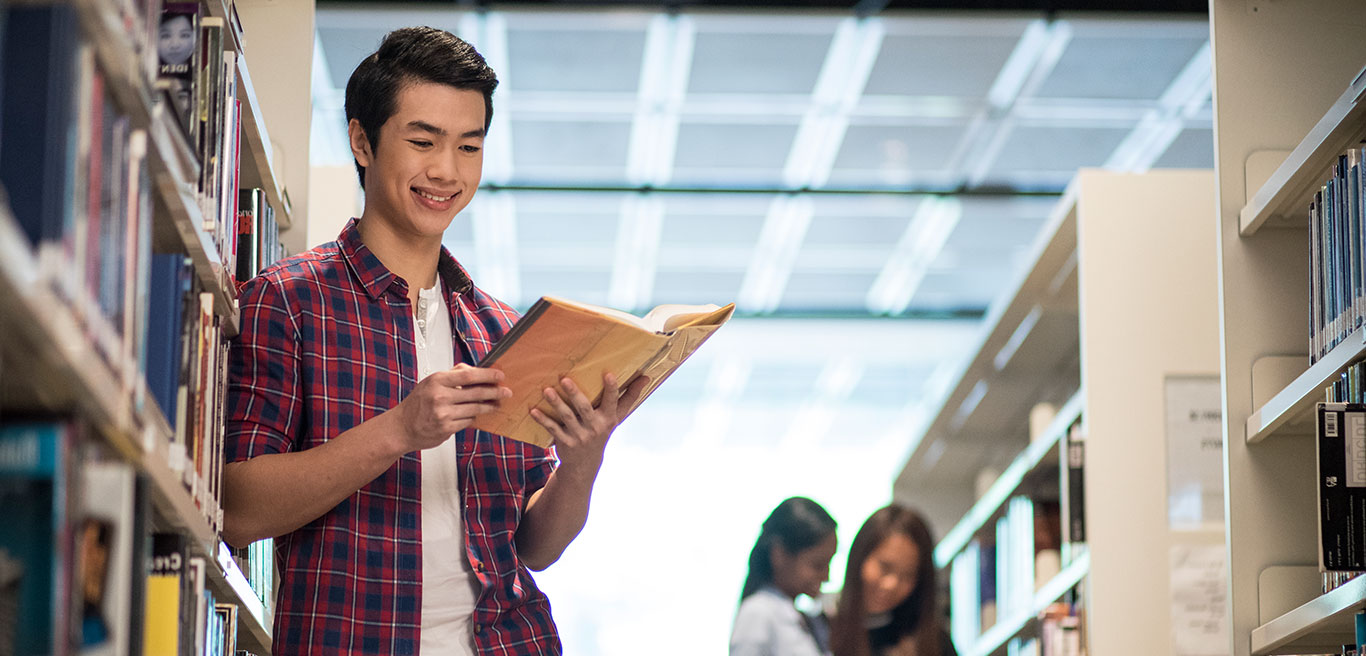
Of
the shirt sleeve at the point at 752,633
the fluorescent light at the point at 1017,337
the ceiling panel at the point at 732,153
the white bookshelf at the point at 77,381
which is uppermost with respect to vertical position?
the ceiling panel at the point at 732,153

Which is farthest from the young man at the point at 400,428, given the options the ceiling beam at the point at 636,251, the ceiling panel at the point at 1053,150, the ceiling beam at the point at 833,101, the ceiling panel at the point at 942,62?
the ceiling beam at the point at 636,251

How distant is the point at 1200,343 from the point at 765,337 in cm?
556

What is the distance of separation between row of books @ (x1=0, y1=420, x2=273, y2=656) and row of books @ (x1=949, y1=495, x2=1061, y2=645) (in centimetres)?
320

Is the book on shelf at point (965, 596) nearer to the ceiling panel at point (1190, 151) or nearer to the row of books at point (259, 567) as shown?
the ceiling panel at point (1190, 151)

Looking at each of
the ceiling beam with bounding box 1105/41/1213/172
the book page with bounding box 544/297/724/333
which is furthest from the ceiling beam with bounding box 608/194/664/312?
the book page with bounding box 544/297/724/333

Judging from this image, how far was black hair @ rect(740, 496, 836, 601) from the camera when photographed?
12.2 feet

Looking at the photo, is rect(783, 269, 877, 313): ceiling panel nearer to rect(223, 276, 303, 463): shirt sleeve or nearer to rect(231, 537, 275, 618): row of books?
rect(231, 537, 275, 618): row of books

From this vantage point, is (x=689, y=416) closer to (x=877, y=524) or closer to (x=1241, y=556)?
(x=877, y=524)

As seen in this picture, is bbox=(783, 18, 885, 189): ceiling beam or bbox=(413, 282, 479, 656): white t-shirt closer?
bbox=(413, 282, 479, 656): white t-shirt

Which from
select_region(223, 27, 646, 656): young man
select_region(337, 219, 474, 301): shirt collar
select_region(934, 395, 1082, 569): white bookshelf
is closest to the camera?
select_region(223, 27, 646, 656): young man

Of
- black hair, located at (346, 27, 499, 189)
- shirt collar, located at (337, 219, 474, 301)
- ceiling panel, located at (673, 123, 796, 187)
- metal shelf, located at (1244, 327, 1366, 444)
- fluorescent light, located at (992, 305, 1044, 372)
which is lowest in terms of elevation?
metal shelf, located at (1244, 327, 1366, 444)

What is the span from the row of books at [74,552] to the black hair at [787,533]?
230cm

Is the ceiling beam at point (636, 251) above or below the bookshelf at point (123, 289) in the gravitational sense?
above

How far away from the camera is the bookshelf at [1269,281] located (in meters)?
2.69
